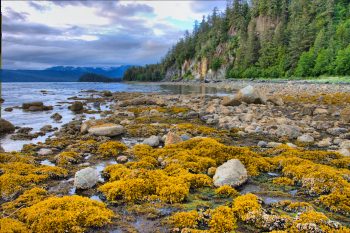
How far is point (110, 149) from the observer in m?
13.0

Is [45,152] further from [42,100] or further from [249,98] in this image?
[42,100]

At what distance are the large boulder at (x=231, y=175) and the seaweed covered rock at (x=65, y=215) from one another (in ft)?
11.2

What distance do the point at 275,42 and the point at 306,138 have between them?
296 feet

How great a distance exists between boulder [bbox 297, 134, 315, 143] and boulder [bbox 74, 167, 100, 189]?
32.9ft

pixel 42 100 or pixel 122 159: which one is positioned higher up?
pixel 42 100

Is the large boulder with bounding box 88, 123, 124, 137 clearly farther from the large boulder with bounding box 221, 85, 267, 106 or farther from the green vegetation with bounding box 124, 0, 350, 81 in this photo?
the green vegetation with bounding box 124, 0, 350, 81

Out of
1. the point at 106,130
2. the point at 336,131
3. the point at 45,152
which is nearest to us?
the point at 45,152

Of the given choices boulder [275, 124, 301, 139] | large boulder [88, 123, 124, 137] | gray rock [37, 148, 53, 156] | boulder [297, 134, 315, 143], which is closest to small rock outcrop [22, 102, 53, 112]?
large boulder [88, 123, 124, 137]

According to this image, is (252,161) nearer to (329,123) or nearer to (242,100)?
(329,123)

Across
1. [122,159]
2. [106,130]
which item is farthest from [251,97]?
[122,159]

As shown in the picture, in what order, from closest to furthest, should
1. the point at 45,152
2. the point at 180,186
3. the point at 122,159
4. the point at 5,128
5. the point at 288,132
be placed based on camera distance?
1. the point at 180,186
2. the point at 122,159
3. the point at 45,152
4. the point at 288,132
5. the point at 5,128

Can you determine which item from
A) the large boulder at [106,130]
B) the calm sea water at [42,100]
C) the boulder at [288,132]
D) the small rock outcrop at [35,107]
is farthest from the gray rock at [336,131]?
the small rock outcrop at [35,107]

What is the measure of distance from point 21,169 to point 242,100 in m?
22.0

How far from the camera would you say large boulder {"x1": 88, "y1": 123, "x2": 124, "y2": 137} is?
54.1 feet
